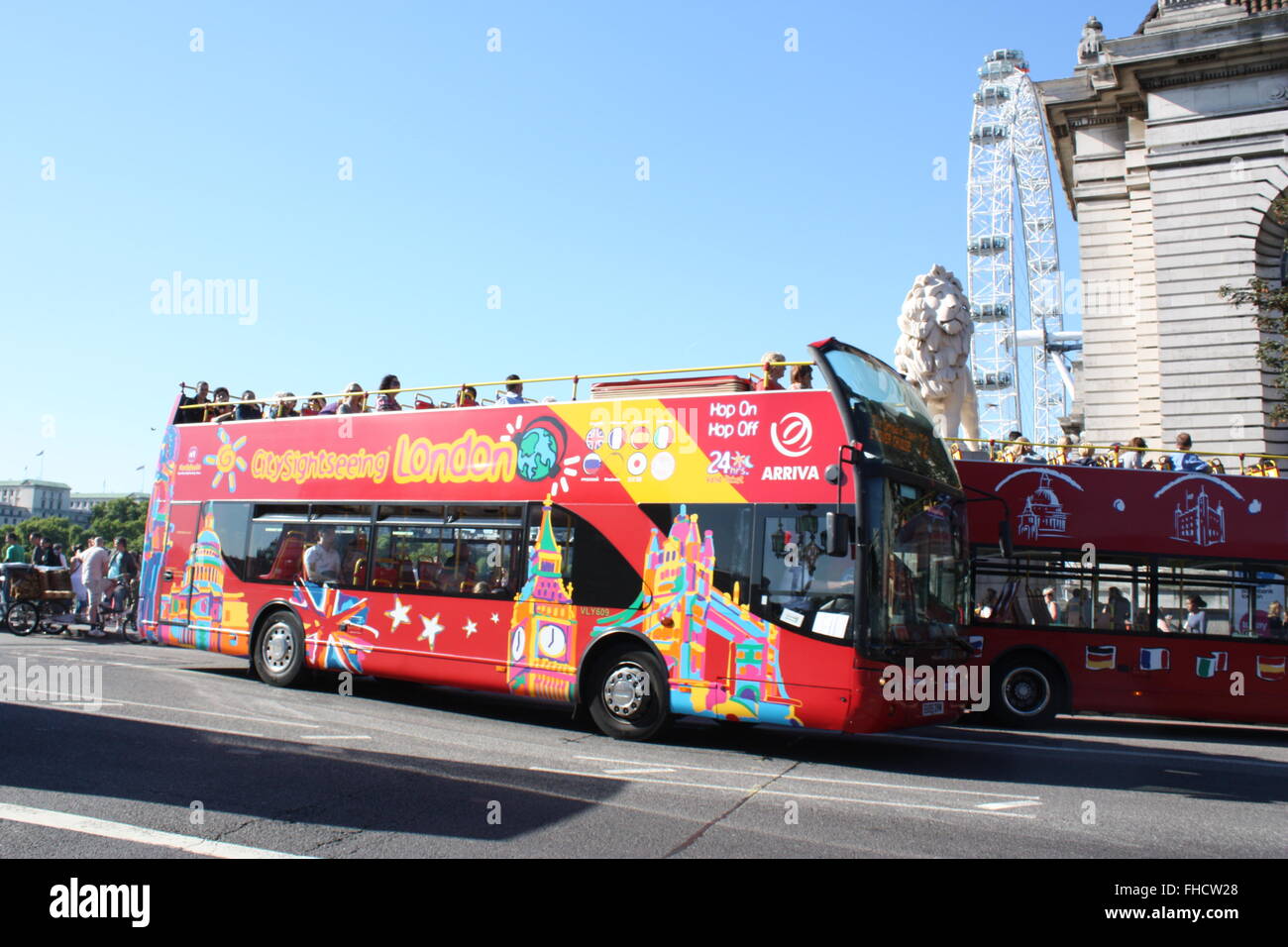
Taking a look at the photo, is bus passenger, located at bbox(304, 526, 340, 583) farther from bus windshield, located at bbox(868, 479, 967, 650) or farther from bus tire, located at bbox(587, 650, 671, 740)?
bus windshield, located at bbox(868, 479, 967, 650)

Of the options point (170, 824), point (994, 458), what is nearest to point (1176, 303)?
point (994, 458)

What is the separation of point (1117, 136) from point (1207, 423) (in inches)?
389

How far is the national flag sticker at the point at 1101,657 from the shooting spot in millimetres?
12688

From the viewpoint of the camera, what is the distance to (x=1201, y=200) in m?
25.3

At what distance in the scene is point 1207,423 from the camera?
2455cm

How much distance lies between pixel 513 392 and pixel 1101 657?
810 cm

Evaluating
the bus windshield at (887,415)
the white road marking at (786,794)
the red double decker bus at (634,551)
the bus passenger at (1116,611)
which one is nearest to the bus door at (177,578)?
the red double decker bus at (634,551)

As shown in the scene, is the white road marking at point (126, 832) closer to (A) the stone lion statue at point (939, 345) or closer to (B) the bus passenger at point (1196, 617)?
(B) the bus passenger at point (1196, 617)

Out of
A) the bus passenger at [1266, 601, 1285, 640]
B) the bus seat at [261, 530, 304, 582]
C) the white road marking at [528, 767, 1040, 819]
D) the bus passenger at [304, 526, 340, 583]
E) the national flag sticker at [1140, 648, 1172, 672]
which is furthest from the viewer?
the national flag sticker at [1140, 648, 1172, 672]

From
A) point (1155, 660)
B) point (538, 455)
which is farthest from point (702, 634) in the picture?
point (1155, 660)

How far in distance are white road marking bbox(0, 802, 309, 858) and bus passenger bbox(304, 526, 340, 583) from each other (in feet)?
20.2

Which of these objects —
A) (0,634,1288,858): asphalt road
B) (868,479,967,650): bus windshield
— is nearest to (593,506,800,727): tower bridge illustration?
(0,634,1288,858): asphalt road

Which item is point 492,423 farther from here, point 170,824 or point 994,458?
point 994,458

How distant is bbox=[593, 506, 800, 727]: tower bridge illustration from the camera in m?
8.50
